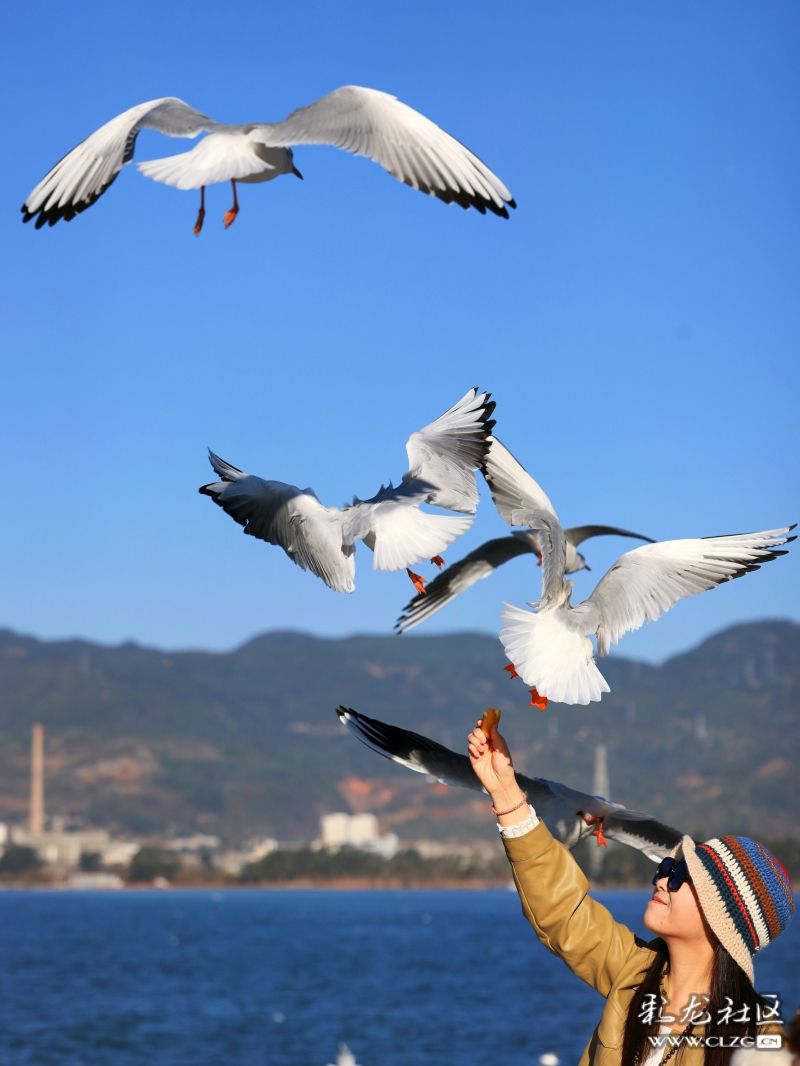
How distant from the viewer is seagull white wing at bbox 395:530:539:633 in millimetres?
4096

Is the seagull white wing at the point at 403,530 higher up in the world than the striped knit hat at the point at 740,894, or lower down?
higher up

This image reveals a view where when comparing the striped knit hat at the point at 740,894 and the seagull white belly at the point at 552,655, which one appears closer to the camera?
the striped knit hat at the point at 740,894

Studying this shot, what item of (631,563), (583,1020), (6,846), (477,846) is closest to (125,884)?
(6,846)

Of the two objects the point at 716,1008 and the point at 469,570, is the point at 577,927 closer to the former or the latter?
the point at 716,1008

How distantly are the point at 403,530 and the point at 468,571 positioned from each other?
1.15 m

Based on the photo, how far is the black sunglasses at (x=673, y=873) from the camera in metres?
2.81

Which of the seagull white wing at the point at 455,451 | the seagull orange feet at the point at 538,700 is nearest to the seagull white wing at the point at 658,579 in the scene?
the seagull orange feet at the point at 538,700

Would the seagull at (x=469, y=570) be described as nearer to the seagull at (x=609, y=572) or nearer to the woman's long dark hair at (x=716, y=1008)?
the seagull at (x=609, y=572)

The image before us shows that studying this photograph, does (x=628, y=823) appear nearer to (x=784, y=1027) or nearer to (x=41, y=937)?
(x=784, y=1027)

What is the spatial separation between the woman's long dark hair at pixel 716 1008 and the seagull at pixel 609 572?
700 mm

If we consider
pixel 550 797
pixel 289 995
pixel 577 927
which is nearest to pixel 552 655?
pixel 550 797

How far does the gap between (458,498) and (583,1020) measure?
2289 inches

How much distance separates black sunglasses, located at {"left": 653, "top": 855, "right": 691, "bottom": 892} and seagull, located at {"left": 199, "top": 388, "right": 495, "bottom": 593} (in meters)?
0.69

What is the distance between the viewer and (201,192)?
340 centimetres
